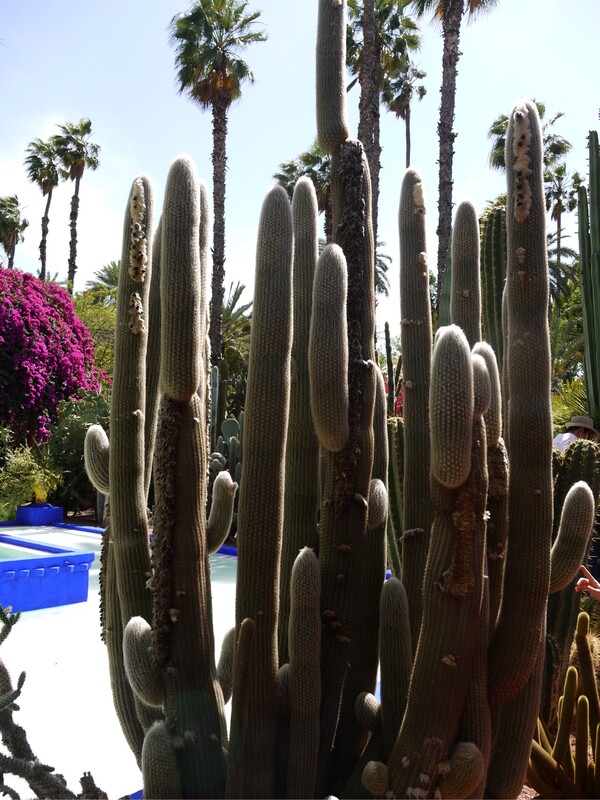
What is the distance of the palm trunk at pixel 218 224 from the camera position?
613 inches

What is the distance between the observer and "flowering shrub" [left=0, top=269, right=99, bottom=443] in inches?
552

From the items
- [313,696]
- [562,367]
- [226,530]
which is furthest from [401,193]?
[562,367]

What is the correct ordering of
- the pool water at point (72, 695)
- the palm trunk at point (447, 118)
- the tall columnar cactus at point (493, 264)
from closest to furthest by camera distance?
1. the pool water at point (72, 695)
2. the tall columnar cactus at point (493, 264)
3. the palm trunk at point (447, 118)

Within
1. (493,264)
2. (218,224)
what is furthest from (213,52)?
(493,264)

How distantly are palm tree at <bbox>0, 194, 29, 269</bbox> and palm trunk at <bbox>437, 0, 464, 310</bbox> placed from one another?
23.1 m

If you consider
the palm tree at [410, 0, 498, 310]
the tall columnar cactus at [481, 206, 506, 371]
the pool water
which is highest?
the palm tree at [410, 0, 498, 310]

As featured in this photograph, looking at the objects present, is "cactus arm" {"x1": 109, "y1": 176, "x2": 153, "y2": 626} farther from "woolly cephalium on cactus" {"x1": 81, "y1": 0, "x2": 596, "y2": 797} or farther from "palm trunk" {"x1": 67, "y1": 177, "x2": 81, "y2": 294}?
"palm trunk" {"x1": 67, "y1": 177, "x2": 81, "y2": 294}

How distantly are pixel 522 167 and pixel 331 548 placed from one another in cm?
143

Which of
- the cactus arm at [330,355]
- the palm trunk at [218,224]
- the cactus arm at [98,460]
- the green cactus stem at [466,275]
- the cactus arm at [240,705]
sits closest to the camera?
the cactus arm at [240,705]

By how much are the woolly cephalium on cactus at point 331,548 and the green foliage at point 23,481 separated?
1197 centimetres

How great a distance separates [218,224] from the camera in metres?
16.0

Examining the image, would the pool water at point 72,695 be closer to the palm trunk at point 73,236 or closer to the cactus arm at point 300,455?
the cactus arm at point 300,455

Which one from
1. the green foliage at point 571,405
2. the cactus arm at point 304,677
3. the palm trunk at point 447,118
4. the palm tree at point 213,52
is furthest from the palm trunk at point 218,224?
the cactus arm at point 304,677

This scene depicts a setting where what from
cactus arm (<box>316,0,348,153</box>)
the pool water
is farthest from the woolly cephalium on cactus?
the pool water
